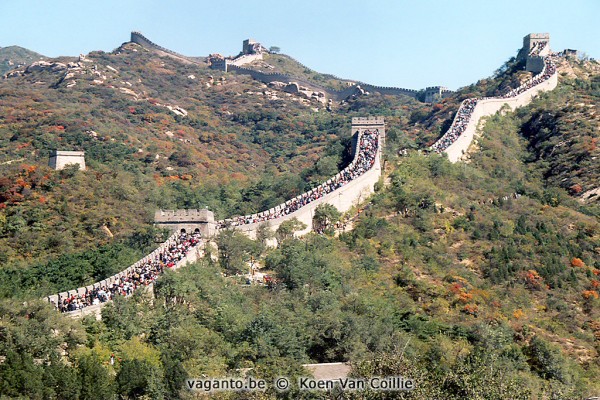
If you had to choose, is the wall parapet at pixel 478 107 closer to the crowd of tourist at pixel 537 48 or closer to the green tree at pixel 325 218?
the crowd of tourist at pixel 537 48

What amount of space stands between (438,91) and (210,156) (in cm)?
2847

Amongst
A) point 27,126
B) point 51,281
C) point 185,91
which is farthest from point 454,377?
point 185,91

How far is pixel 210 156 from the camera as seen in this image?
8306 cm

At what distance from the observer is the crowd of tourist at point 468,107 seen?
65.1 meters

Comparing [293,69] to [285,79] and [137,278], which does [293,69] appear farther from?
[137,278]

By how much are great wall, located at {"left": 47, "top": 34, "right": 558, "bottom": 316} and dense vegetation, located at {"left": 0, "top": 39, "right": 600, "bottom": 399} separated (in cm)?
103

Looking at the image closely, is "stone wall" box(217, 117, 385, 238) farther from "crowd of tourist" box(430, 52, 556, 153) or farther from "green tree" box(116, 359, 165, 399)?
"green tree" box(116, 359, 165, 399)

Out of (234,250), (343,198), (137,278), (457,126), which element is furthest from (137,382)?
(457,126)

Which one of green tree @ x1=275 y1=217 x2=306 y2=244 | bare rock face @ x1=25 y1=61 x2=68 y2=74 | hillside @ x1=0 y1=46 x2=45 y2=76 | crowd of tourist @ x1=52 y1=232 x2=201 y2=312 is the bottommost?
crowd of tourist @ x1=52 y1=232 x2=201 y2=312

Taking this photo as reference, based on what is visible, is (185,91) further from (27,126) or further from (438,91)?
(27,126)

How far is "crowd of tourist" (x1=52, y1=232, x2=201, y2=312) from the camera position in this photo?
35.3 meters

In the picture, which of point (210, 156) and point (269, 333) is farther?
point (210, 156)

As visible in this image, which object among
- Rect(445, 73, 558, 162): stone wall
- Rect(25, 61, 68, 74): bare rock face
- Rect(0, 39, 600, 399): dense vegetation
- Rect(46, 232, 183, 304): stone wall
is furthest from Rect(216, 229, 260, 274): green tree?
Rect(25, 61, 68, 74): bare rock face

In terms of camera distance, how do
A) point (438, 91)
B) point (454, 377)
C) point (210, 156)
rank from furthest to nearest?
point (438, 91) → point (210, 156) → point (454, 377)
